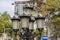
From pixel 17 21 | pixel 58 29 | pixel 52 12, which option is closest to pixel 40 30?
pixel 17 21

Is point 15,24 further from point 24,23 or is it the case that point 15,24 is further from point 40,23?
point 40,23

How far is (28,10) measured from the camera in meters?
13.1

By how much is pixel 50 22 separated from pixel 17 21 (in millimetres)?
20655

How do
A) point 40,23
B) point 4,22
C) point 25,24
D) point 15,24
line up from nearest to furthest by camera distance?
1. point 25,24
2. point 40,23
3. point 15,24
4. point 4,22

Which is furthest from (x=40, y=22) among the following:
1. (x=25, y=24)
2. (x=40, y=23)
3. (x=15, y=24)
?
(x=15, y=24)

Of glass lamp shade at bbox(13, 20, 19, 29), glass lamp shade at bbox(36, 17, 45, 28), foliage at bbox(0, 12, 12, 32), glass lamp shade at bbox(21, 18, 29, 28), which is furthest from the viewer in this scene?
foliage at bbox(0, 12, 12, 32)

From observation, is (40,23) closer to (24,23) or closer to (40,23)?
(40,23)

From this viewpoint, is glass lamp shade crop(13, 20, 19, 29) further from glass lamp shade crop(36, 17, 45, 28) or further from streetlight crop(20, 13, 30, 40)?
glass lamp shade crop(36, 17, 45, 28)

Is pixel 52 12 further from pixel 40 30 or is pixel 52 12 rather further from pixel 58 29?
pixel 40 30

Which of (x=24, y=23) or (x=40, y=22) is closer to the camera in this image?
(x=24, y=23)

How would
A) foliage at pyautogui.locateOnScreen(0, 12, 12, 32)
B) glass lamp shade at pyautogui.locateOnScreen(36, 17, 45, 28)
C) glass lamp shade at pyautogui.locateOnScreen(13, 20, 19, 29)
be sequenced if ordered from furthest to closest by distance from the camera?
foliage at pyautogui.locateOnScreen(0, 12, 12, 32) → glass lamp shade at pyautogui.locateOnScreen(13, 20, 19, 29) → glass lamp shade at pyautogui.locateOnScreen(36, 17, 45, 28)

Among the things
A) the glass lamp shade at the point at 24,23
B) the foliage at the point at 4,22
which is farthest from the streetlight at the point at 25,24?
the foliage at the point at 4,22

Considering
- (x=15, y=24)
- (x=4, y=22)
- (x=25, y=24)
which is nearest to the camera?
(x=25, y=24)

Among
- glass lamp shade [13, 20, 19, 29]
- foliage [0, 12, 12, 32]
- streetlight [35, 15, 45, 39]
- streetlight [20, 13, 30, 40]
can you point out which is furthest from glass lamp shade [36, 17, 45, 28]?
foliage [0, 12, 12, 32]
